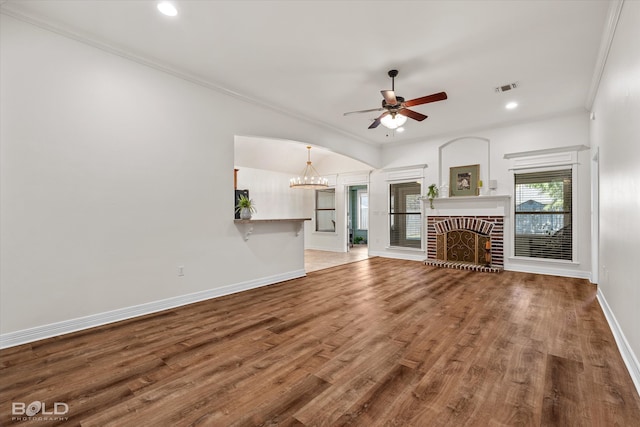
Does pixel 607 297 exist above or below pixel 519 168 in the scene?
below

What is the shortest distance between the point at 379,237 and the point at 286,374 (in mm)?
6268

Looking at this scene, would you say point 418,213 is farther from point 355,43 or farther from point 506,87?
point 355,43

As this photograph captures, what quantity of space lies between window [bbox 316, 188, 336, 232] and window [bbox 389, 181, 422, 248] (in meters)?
2.24

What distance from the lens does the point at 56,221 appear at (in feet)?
9.54

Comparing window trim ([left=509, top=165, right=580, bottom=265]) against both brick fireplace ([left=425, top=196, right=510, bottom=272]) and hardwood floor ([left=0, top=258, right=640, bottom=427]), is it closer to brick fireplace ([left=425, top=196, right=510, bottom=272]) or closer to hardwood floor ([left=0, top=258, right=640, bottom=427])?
brick fireplace ([left=425, top=196, right=510, bottom=272])

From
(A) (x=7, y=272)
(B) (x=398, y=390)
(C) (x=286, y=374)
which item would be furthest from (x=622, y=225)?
(A) (x=7, y=272)

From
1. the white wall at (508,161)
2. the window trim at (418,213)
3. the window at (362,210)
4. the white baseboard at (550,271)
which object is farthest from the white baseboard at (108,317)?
the window at (362,210)

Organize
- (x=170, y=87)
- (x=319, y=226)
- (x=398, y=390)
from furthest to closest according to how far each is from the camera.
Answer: (x=319, y=226) < (x=170, y=87) < (x=398, y=390)

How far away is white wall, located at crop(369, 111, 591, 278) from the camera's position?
5352 millimetres

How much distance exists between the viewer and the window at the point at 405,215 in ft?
24.5

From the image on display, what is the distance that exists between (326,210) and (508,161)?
5.36 metres

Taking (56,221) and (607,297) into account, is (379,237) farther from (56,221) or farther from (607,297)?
(56,221)

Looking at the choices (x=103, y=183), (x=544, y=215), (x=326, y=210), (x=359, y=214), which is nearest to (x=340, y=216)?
(x=326, y=210)

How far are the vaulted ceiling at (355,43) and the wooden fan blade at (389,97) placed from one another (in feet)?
1.32
